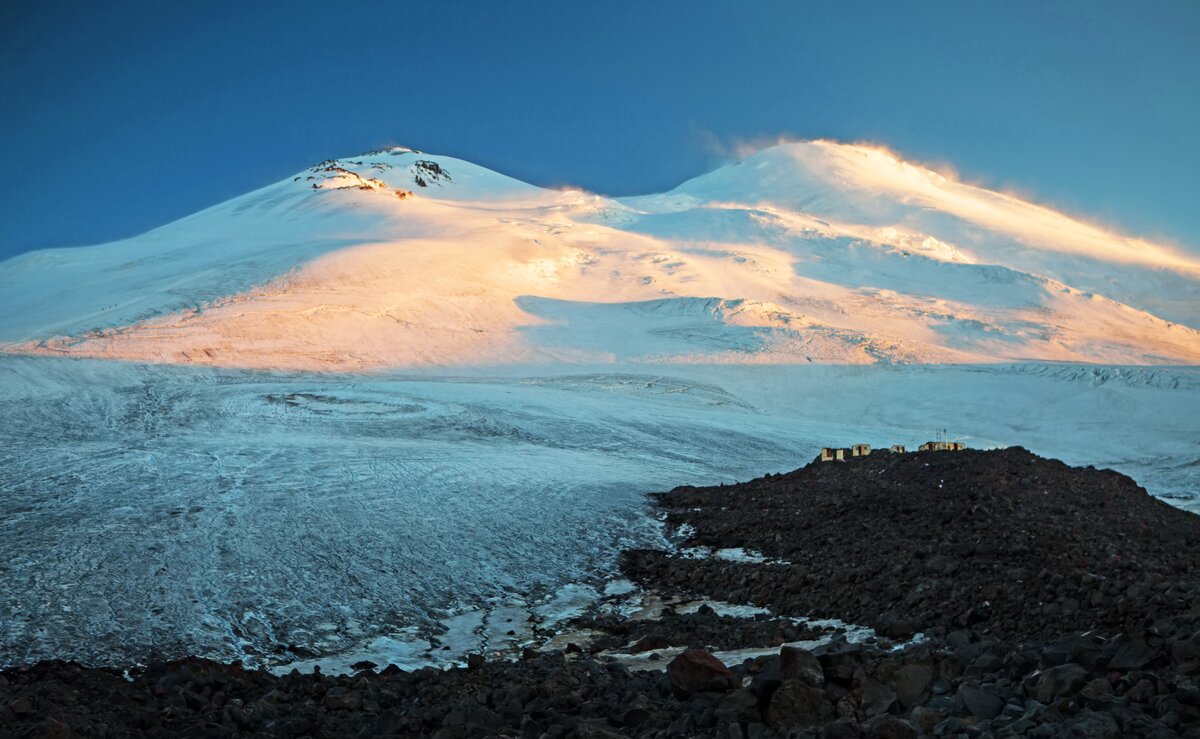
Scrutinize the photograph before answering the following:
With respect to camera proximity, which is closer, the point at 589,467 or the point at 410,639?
the point at 410,639

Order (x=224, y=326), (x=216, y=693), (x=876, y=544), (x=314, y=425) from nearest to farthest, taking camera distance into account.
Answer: (x=216, y=693)
(x=876, y=544)
(x=314, y=425)
(x=224, y=326)

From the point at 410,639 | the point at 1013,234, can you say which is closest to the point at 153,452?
the point at 410,639

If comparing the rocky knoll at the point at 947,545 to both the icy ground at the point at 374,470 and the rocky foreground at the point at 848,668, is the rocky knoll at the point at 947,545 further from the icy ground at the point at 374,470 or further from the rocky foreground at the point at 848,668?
the icy ground at the point at 374,470

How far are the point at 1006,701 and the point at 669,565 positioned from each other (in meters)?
7.92

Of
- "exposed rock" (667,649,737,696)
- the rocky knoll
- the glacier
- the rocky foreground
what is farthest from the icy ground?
"exposed rock" (667,649,737,696)

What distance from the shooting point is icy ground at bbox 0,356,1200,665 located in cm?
926

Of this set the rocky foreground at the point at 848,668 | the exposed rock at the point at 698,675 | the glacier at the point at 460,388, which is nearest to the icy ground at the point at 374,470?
the glacier at the point at 460,388

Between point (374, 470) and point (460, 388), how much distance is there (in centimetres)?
1213

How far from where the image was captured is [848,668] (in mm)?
4805

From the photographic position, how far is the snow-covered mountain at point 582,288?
Result: 36500 mm

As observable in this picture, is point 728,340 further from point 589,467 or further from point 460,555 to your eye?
point 460,555

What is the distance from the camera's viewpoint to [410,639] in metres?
9.07

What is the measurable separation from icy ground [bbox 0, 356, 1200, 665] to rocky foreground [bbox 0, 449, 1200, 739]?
1.77 meters

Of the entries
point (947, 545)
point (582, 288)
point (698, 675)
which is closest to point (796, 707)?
point (698, 675)
